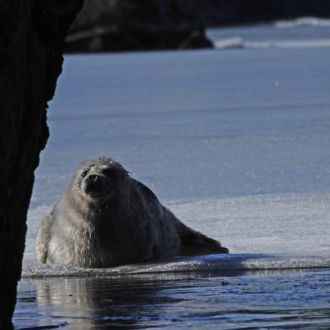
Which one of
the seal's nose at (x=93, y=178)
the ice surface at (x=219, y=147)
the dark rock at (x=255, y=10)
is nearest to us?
the seal's nose at (x=93, y=178)

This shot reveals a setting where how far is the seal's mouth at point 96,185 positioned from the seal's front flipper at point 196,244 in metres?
0.67

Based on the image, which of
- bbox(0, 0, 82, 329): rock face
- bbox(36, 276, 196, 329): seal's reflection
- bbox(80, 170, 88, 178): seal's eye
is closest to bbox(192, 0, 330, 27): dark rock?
bbox(80, 170, 88, 178): seal's eye

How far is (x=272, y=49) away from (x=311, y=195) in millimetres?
31053

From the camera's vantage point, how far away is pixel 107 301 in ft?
20.1

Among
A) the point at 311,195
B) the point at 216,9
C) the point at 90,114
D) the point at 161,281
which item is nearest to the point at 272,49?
the point at 90,114

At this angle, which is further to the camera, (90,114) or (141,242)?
(90,114)

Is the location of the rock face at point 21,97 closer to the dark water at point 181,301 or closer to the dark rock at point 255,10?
the dark water at point 181,301

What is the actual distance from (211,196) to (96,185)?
234 cm

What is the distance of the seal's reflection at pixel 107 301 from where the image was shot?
17.9ft

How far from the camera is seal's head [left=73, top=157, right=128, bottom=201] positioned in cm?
778

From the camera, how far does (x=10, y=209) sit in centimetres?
473

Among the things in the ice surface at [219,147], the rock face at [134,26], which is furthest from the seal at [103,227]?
the rock face at [134,26]

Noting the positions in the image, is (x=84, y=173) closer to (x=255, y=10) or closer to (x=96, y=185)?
(x=96, y=185)

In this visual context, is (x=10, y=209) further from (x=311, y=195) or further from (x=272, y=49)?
(x=272, y=49)
